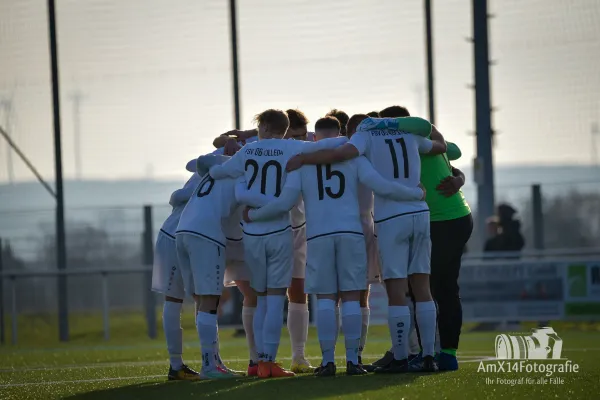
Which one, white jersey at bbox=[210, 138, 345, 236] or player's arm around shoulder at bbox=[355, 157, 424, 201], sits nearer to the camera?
player's arm around shoulder at bbox=[355, 157, 424, 201]

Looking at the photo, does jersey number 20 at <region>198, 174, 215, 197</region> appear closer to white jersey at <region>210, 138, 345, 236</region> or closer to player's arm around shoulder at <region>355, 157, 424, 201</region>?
white jersey at <region>210, 138, 345, 236</region>

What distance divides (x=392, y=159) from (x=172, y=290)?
1786mm

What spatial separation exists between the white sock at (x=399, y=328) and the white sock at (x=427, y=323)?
3.7 inches

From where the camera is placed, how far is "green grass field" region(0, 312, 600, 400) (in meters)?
7.69

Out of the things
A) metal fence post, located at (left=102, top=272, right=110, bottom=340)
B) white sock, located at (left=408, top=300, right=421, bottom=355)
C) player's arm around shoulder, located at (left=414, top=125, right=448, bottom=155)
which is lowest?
metal fence post, located at (left=102, top=272, right=110, bottom=340)

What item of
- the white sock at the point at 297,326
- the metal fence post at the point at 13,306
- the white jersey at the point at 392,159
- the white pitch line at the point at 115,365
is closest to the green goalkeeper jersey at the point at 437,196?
the white jersey at the point at 392,159

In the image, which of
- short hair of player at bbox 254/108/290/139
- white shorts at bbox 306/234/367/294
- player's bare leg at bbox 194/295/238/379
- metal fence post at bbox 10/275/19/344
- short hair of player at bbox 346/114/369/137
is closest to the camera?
white shorts at bbox 306/234/367/294

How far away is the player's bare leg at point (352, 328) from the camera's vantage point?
8.77 m

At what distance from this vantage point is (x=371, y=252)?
9617mm

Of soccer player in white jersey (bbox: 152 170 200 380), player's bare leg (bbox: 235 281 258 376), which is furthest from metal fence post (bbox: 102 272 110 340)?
soccer player in white jersey (bbox: 152 170 200 380)

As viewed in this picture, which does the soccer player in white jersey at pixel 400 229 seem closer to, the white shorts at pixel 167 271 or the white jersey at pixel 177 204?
the white jersey at pixel 177 204

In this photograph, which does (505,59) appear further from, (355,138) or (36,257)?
(355,138)

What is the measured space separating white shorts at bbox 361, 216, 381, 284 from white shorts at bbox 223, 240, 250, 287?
0.88 m

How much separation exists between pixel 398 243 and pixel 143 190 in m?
12.3
